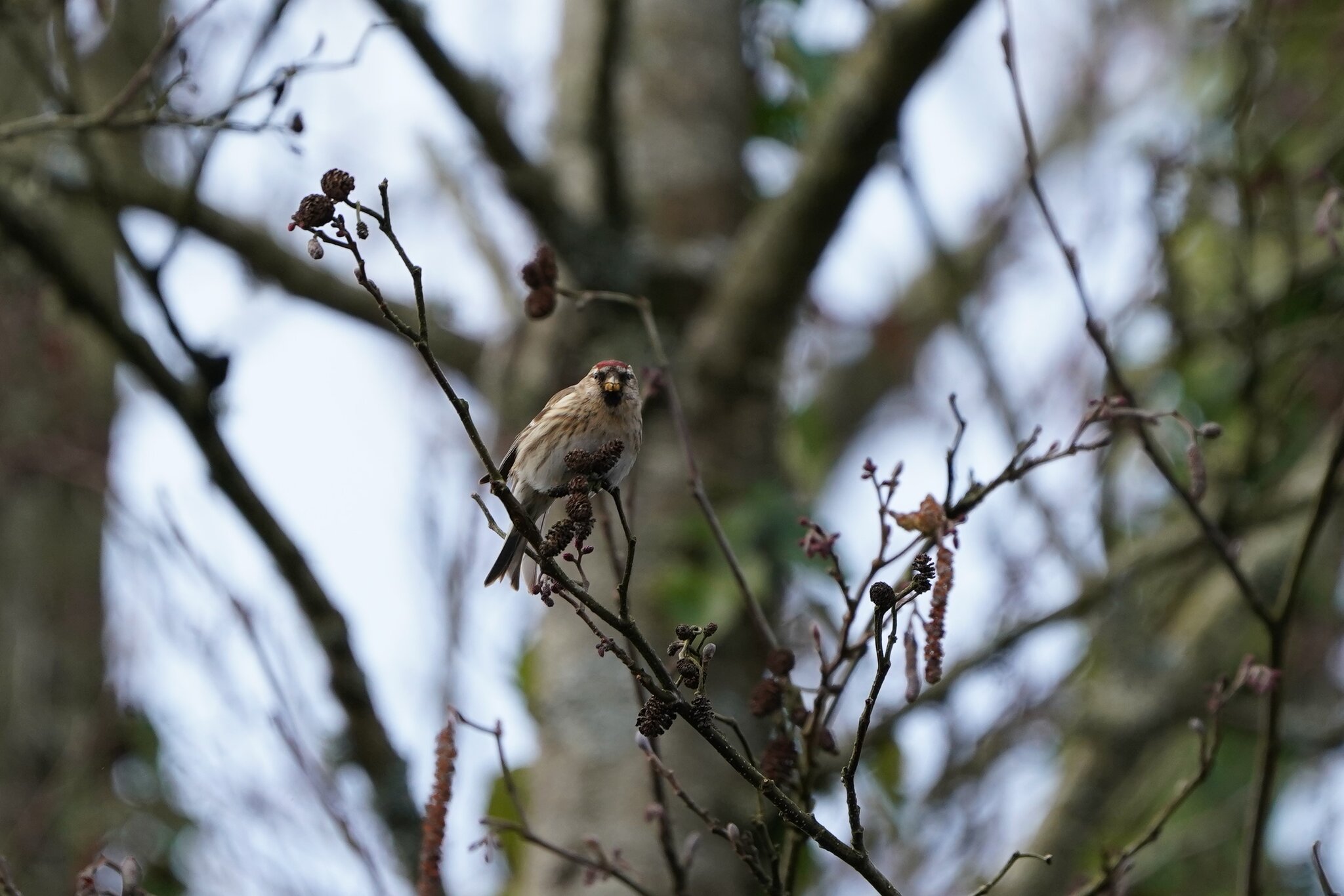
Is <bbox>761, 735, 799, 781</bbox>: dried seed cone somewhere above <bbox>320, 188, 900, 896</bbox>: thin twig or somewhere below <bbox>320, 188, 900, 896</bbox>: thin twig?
above

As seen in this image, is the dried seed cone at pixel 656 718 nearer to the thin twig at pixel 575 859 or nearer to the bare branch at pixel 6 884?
the thin twig at pixel 575 859

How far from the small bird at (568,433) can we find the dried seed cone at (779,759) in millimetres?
832

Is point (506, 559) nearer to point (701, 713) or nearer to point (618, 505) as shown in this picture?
point (618, 505)

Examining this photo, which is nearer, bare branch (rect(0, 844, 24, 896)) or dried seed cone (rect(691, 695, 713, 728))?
dried seed cone (rect(691, 695, 713, 728))

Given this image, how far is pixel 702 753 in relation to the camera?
4324 millimetres

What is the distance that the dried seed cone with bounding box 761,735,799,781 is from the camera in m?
2.49

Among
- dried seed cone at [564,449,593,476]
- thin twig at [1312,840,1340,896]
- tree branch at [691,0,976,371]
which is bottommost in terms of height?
thin twig at [1312,840,1340,896]

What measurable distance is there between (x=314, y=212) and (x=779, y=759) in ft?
4.13

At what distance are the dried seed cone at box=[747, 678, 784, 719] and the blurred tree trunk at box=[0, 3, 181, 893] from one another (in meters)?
4.81

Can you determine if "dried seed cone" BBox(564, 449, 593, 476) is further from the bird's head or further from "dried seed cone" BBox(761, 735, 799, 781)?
the bird's head

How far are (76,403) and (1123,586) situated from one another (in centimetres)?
584

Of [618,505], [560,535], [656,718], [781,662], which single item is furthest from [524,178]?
[656,718]

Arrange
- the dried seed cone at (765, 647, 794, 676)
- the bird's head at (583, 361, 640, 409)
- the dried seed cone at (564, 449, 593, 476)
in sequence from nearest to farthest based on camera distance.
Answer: the dried seed cone at (564, 449, 593, 476) → the dried seed cone at (765, 647, 794, 676) → the bird's head at (583, 361, 640, 409)

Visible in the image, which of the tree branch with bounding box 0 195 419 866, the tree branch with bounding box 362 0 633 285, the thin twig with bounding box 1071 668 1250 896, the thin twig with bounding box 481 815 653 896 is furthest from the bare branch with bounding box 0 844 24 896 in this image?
the tree branch with bounding box 362 0 633 285
